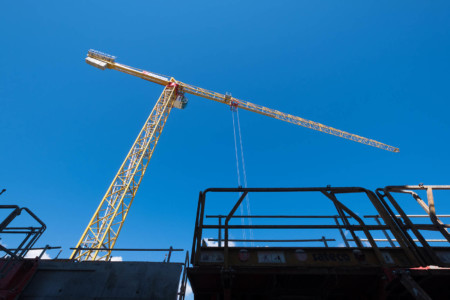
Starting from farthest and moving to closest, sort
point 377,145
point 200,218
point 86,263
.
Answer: point 377,145, point 86,263, point 200,218

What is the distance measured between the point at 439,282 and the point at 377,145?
159 ft

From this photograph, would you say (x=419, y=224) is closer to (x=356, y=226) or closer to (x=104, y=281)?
(x=356, y=226)

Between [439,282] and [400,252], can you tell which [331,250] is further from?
[439,282]

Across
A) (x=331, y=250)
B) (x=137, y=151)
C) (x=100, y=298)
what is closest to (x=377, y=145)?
(x=137, y=151)

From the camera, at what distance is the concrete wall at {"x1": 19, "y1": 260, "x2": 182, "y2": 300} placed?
4766 mm

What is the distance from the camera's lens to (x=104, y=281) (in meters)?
4.94

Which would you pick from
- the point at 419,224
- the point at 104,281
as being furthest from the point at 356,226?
the point at 104,281

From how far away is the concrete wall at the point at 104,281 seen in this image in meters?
4.77

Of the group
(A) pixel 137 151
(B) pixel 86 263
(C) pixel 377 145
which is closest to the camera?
(B) pixel 86 263

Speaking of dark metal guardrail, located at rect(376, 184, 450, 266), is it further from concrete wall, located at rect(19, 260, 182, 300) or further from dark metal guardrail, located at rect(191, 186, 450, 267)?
concrete wall, located at rect(19, 260, 182, 300)

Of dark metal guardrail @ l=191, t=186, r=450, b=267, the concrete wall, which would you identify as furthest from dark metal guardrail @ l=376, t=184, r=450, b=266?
the concrete wall

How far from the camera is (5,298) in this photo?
4191 mm

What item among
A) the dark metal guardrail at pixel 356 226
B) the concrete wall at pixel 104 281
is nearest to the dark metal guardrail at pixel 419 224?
the dark metal guardrail at pixel 356 226

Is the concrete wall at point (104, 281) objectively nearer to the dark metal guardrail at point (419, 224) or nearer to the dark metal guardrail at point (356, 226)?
the dark metal guardrail at point (356, 226)
